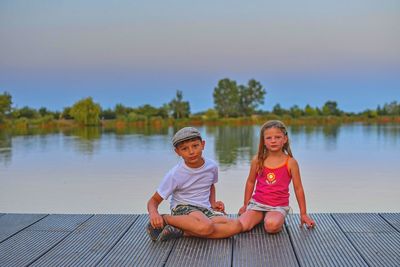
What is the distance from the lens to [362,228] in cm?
280

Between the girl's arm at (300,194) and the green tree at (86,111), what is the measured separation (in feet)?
91.3

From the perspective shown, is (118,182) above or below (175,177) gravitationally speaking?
below

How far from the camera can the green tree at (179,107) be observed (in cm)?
3291

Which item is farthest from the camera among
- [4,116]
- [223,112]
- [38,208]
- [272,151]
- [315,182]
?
[223,112]

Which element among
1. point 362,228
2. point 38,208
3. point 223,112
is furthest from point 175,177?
point 223,112

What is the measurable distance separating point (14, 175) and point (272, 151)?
19.4ft

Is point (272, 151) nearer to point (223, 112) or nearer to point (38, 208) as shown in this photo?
point (38, 208)

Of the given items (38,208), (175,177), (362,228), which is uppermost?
(175,177)

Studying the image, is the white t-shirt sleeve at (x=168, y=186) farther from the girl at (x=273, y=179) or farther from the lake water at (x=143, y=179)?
the lake water at (x=143, y=179)

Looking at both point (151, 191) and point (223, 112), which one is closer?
point (151, 191)

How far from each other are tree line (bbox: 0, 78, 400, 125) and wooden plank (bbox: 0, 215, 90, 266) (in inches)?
1077

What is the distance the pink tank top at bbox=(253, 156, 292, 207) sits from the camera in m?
2.96

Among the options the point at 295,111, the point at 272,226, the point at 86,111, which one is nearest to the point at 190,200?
the point at 272,226

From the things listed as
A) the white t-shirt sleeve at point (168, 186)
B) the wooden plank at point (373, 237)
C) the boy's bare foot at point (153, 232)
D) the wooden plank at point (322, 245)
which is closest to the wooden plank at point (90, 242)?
the boy's bare foot at point (153, 232)
